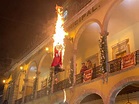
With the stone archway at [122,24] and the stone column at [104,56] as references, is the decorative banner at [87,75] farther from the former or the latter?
the stone archway at [122,24]

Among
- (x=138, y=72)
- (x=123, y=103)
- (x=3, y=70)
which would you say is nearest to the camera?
(x=138, y=72)

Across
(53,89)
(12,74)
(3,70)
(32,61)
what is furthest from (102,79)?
(3,70)

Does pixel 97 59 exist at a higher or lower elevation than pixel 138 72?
higher

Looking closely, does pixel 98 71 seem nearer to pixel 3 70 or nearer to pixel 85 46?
pixel 85 46

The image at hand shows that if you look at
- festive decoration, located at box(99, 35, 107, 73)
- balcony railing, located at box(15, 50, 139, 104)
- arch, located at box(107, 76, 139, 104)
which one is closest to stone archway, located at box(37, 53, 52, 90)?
balcony railing, located at box(15, 50, 139, 104)

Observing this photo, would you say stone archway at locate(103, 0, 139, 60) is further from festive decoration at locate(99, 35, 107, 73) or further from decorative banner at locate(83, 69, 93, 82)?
decorative banner at locate(83, 69, 93, 82)

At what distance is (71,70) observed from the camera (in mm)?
15273

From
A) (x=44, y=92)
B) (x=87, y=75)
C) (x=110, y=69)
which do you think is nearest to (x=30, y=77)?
(x=44, y=92)

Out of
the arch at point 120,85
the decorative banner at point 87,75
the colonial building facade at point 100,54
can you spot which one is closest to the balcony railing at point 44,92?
the colonial building facade at point 100,54

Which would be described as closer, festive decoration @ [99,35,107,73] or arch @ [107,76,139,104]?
arch @ [107,76,139,104]

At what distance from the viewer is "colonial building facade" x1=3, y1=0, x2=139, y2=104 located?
11.5 m

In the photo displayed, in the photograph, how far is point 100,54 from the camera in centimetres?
1311

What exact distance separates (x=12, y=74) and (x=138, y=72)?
21126mm

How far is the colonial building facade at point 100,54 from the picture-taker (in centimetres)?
1151
